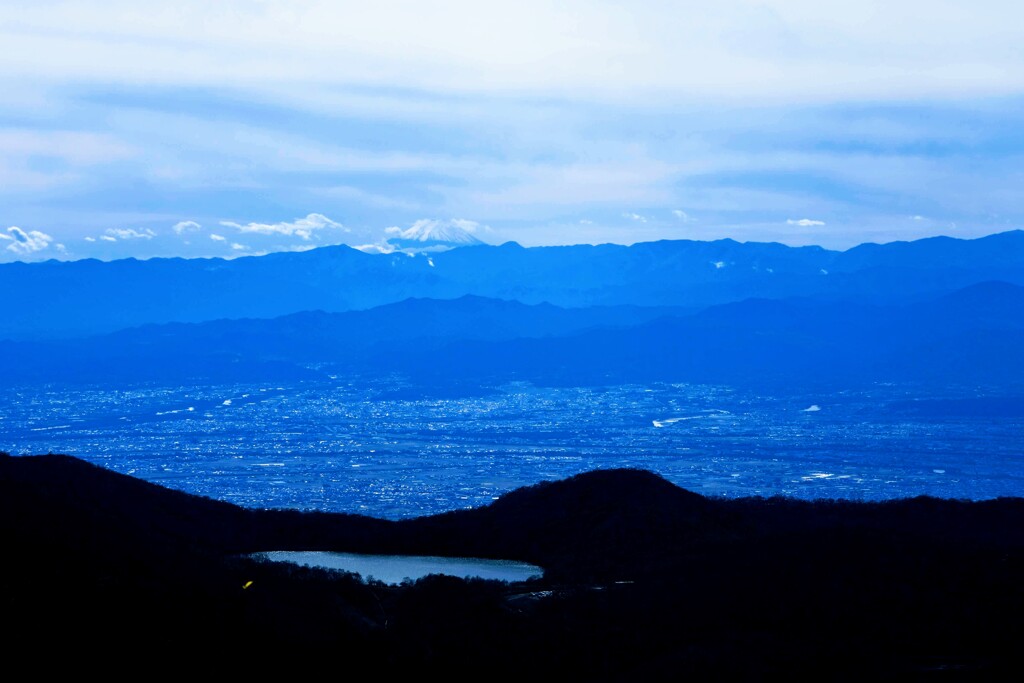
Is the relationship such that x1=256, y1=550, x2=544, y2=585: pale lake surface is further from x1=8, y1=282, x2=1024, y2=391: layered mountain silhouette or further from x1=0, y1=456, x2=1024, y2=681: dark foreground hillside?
x1=8, y1=282, x2=1024, y2=391: layered mountain silhouette

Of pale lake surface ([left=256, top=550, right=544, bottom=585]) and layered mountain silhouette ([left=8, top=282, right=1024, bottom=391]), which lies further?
layered mountain silhouette ([left=8, top=282, right=1024, bottom=391])

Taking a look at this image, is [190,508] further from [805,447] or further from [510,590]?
[805,447]

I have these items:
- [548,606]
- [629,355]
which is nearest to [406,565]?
[548,606]

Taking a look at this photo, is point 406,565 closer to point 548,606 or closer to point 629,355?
point 548,606

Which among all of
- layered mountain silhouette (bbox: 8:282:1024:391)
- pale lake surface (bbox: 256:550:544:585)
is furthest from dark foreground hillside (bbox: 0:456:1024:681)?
layered mountain silhouette (bbox: 8:282:1024:391)

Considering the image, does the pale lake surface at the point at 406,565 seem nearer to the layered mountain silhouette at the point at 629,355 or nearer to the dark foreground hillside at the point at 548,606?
the dark foreground hillside at the point at 548,606

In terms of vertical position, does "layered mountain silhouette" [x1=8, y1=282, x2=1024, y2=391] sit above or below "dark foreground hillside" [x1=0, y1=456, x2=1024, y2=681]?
above

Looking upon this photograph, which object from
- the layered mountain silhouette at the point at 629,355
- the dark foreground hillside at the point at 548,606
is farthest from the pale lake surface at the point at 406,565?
the layered mountain silhouette at the point at 629,355
